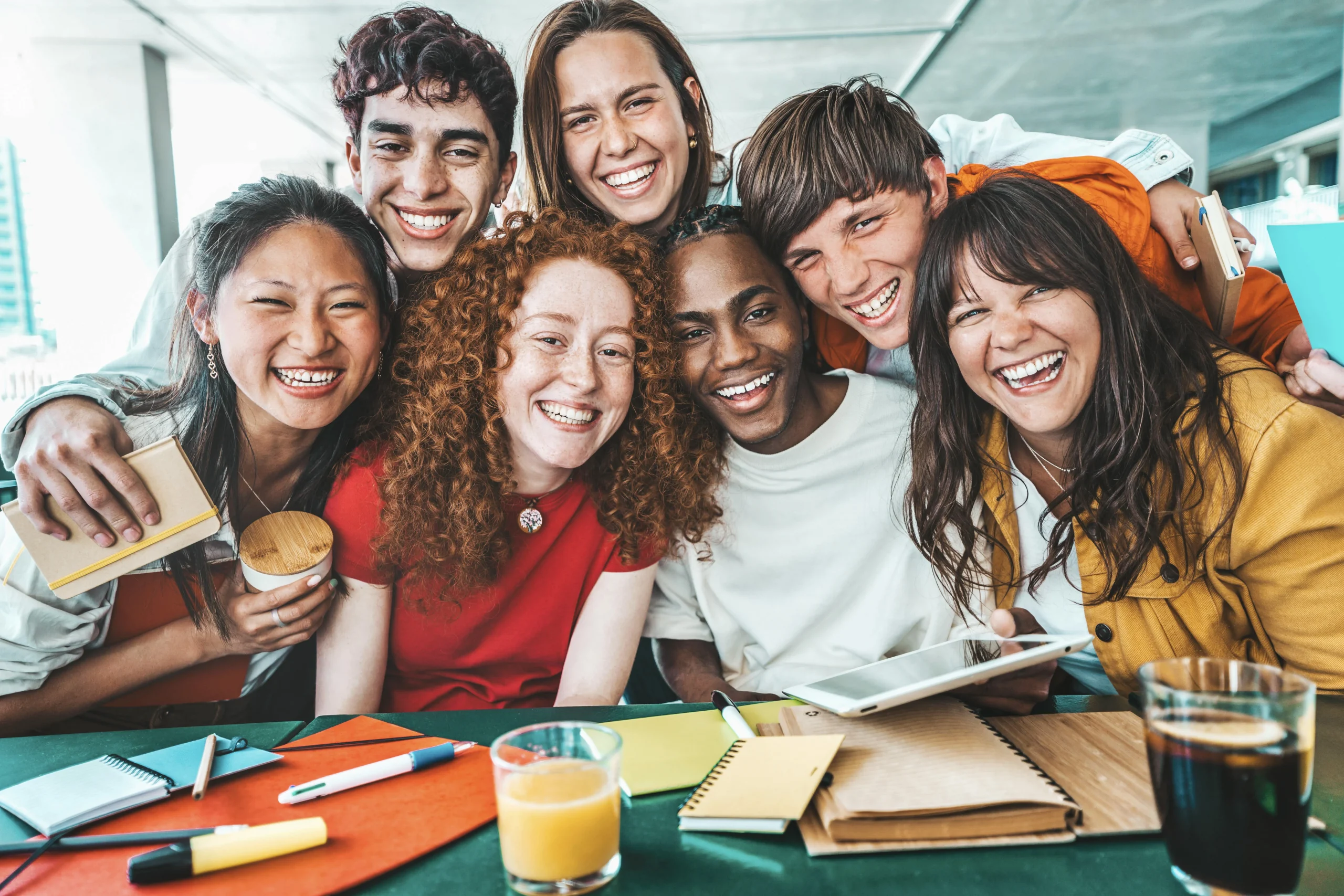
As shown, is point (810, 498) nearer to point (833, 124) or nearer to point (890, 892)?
point (833, 124)

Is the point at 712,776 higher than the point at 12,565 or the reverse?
the reverse

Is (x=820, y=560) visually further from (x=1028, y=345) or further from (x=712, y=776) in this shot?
(x=712, y=776)

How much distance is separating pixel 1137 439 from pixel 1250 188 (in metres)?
10.6

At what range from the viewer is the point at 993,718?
46.4 inches

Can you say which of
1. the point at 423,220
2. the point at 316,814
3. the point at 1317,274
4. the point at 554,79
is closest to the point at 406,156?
the point at 423,220

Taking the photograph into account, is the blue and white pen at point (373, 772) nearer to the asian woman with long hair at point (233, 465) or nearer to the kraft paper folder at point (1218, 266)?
the asian woman with long hair at point (233, 465)

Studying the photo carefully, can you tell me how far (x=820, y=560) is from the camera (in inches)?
70.2

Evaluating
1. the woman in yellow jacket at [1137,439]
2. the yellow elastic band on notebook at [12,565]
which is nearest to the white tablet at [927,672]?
the woman in yellow jacket at [1137,439]

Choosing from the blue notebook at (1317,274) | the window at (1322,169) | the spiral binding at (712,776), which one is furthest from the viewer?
the window at (1322,169)

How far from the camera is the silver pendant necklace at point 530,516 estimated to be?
1665mm

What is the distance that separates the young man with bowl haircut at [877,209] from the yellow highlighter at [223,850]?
1.26 metres

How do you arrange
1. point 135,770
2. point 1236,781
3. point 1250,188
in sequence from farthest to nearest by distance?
point 1250,188 → point 135,770 → point 1236,781

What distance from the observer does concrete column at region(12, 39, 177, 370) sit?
412 centimetres

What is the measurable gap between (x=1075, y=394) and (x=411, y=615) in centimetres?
125
